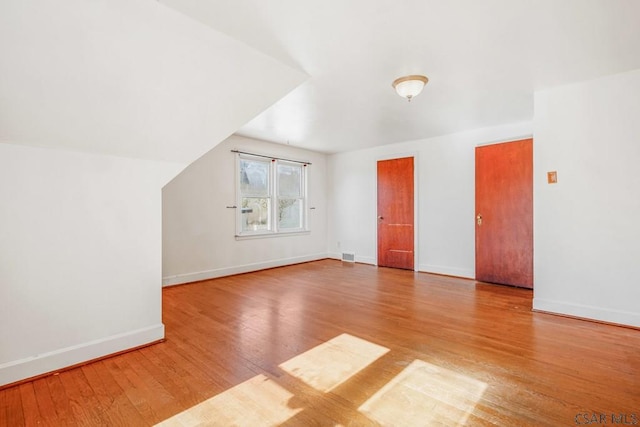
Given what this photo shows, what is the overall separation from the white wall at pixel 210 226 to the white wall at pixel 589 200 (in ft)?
13.3

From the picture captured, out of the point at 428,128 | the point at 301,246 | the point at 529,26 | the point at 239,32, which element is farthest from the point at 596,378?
the point at 301,246

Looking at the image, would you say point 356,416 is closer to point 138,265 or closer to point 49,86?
point 138,265

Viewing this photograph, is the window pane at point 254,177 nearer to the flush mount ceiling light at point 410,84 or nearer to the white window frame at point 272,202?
the white window frame at point 272,202

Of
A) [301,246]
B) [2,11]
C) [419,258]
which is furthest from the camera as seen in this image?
[301,246]

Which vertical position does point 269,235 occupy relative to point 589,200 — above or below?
below

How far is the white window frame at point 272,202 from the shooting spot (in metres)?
4.98

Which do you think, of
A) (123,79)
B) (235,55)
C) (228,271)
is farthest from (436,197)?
(123,79)

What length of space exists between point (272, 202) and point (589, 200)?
4419mm

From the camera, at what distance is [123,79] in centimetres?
177

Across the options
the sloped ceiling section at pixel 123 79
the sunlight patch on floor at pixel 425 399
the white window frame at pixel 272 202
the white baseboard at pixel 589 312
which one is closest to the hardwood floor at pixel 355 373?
the sunlight patch on floor at pixel 425 399

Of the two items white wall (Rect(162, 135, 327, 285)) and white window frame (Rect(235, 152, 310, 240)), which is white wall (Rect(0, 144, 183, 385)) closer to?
white wall (Rect(162, 135, 327, 285))

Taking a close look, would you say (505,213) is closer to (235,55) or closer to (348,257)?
(348,257)

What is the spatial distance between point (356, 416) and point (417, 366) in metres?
0.67

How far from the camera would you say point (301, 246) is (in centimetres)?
613
